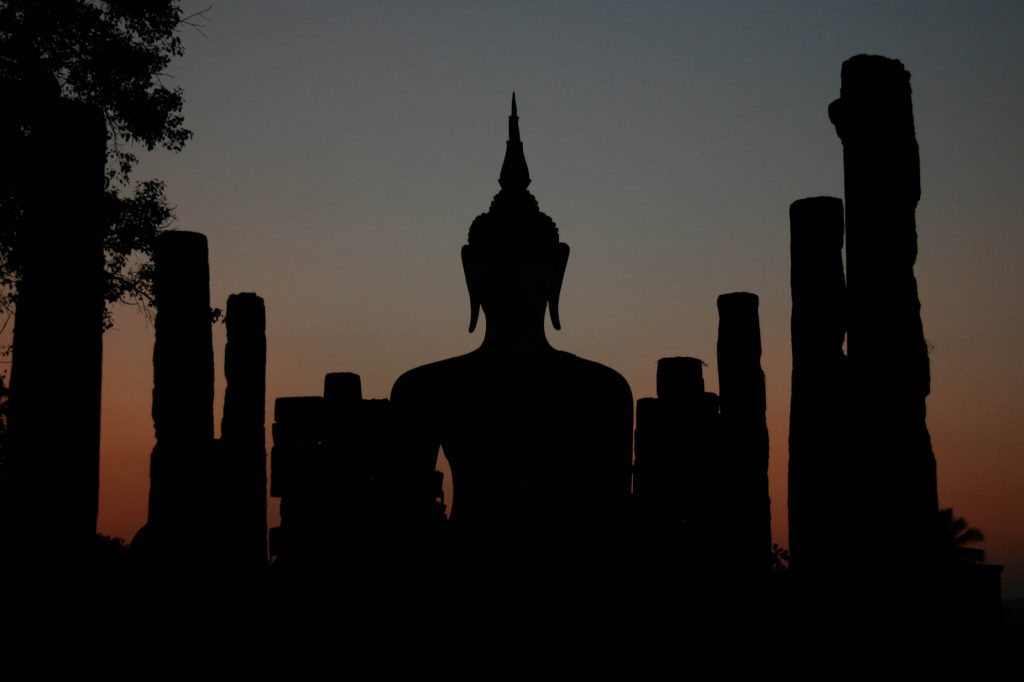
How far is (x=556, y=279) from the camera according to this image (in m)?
9.91

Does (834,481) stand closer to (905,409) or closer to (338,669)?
(905,409)

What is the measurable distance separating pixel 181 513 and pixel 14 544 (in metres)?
2.61

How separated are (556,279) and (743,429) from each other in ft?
15.6

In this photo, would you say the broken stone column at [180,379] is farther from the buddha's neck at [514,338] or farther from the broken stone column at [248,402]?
the broken stone column at [248,402]

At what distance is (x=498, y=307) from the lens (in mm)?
9758

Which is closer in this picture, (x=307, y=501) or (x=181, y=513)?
(x=181, y=513)

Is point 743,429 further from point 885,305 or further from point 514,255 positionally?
point 514,255

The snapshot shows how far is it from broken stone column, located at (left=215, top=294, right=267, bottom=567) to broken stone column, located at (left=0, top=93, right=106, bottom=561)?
752cm

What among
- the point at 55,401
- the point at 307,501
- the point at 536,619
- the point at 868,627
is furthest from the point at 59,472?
the point at 307,501

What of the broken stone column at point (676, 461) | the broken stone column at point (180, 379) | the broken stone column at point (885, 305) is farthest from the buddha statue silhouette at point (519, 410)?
the broken stone column at point (885, 305)

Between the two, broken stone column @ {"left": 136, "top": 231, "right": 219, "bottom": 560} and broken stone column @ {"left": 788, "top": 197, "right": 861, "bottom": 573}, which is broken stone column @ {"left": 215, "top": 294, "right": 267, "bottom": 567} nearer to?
broken stone column @ {"left": 136, "top": 231, "right": 219, "bottom": 560}

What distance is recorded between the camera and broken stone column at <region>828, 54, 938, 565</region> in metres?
9.69

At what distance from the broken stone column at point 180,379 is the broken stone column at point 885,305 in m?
4.87

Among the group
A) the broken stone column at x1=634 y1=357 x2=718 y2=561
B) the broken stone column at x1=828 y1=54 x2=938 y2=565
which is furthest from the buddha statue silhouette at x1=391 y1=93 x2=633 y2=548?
the broken stone column at x1=828 y1=54 x2=938 y2=565
